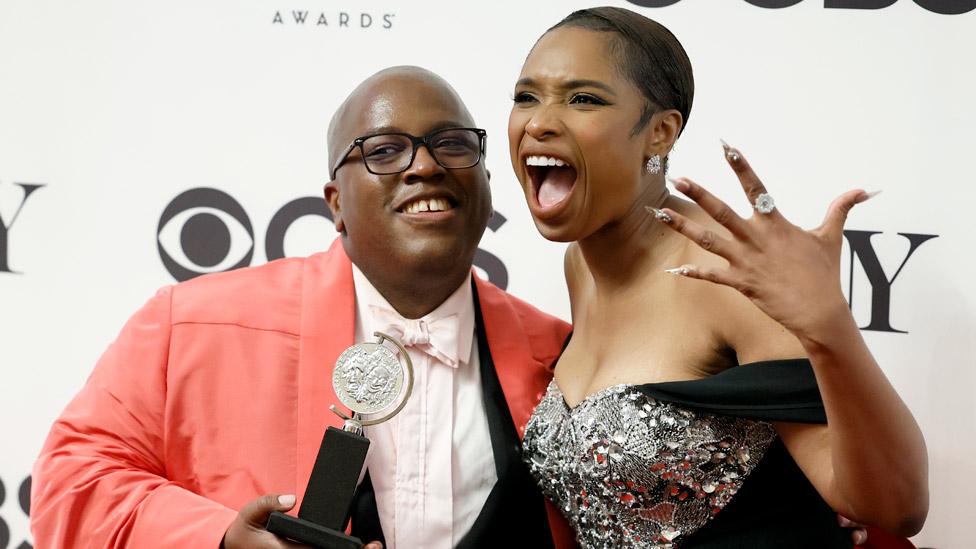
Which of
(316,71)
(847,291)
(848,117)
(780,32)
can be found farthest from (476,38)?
(847,291)

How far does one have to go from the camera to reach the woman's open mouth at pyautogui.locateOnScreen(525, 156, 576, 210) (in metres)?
1.97

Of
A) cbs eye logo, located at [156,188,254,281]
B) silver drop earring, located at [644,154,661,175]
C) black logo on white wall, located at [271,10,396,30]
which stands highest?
black logo on white wall, located at [271,10,396,30]

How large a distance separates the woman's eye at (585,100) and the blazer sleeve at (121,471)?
1.05m

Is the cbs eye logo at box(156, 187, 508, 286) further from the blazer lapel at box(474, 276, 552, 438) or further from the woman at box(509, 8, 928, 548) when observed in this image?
the woman at box(509, 8, 928, 548)

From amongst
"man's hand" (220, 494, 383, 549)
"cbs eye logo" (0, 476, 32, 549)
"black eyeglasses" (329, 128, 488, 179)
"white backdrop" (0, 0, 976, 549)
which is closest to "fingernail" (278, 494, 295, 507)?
"man's hand" (220, 494, 383, 549)

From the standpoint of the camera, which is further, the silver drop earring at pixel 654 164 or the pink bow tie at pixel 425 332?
the pink bow tie at pixel 425 332

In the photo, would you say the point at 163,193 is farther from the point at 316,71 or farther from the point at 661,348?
the point at 661,348

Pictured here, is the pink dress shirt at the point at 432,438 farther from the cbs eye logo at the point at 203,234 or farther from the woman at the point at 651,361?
the cbs eye logo at the point at 203,234

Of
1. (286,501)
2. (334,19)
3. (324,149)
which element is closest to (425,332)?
(286,501)

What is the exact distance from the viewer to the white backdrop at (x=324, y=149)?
282 centimetres

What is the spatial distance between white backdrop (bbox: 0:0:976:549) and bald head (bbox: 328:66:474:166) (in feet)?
2.01

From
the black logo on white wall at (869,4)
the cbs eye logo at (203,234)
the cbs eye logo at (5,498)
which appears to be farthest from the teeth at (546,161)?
the cbs eye logo at (5,498)

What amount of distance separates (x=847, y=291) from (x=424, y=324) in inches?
50.3

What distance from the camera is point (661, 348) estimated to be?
1.96 m
